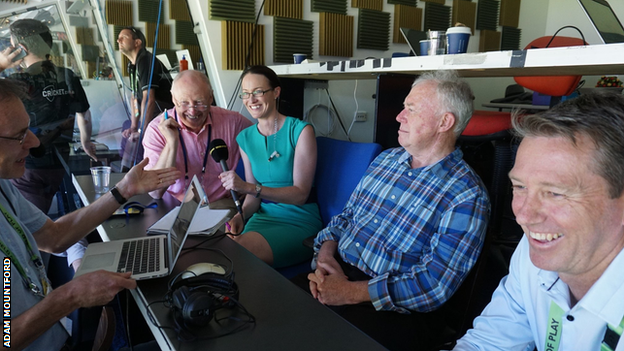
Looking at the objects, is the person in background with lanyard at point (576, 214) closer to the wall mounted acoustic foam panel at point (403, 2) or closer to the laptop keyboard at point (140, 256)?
the laptop keyboard at point (140, 256)

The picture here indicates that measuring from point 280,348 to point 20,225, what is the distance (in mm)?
998

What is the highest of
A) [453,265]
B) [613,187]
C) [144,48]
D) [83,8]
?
[83,8]

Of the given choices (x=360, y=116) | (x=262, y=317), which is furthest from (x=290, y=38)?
(x=262, y=317)

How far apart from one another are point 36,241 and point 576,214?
5.57 ft

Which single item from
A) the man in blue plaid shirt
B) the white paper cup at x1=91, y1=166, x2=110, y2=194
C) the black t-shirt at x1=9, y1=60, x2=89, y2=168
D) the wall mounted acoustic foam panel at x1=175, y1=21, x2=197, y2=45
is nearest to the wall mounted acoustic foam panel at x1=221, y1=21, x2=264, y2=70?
the wall mounted acoustic foam panel at x1=175, y1=21, x2=197, y2=45

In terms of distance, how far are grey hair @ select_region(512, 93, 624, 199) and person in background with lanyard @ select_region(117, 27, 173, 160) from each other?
303cm

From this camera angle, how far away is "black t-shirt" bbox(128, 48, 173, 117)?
336 cm

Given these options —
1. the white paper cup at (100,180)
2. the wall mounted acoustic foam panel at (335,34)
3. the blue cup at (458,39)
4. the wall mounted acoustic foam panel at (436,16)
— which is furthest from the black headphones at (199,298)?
the wall mounted acoustic foam panel at (436,16)

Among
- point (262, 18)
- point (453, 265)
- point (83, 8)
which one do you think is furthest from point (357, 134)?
point (453, 265)

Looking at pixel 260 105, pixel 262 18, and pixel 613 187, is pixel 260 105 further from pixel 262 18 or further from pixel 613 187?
pixel 613 187

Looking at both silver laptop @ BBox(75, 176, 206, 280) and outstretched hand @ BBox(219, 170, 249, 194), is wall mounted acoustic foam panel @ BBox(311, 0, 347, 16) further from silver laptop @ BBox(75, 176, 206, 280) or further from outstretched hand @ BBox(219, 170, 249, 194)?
silver laptop @ BBox(75, 176, 206, 280)

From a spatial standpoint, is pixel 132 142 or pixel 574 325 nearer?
pixel 574 325

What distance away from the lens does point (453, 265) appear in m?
1.44

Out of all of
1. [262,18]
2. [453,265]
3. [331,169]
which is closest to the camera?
[453,265]
